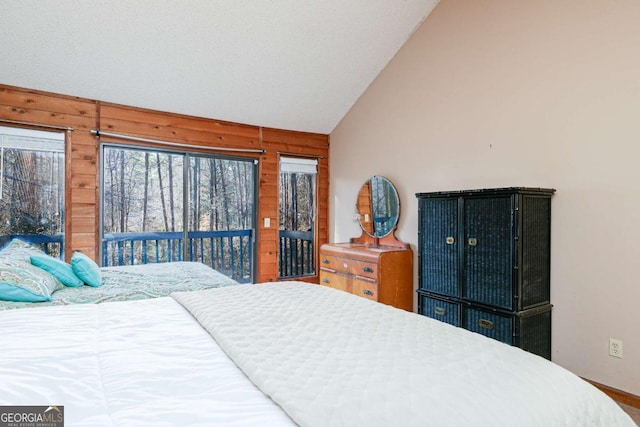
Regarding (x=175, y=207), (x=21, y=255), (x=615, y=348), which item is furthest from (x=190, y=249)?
(x=615, y=348)

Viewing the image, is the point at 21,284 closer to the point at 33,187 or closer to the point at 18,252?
the point at 18,252

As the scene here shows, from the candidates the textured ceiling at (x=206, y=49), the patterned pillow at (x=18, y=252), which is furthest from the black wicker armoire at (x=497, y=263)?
the patterned pillow at (x=18, y=252)

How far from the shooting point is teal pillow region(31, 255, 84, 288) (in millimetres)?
2271

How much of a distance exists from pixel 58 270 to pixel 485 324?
9.40 ft

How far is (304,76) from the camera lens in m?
3.92

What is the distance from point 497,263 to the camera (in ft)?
8.38

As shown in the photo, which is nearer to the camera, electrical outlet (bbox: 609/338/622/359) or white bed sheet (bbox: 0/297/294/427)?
white bed sheet (bbox: 0/297/294/427)

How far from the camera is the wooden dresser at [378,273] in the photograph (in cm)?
346

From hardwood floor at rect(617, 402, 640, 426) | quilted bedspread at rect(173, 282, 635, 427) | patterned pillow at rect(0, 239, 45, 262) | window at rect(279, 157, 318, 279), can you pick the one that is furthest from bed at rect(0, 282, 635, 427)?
window at rect(279, 157, 318, 279)

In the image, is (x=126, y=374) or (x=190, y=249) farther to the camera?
(x=190, y=249)

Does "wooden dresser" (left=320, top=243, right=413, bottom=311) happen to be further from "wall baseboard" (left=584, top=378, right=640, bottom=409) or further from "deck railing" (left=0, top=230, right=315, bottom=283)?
"wall baseboard" (left=584, top=378, right=640, bottom=409)

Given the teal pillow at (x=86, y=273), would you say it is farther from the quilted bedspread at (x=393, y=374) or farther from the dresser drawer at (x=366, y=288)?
the dresser drawer at (x=366, y=288)

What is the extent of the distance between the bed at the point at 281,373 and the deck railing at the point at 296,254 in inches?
132

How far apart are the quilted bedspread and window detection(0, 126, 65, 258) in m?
2.74
